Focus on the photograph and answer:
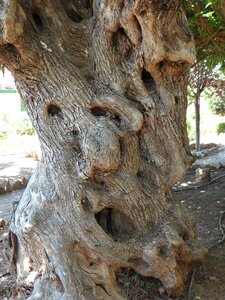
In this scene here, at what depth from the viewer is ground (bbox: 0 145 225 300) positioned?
3926 mm

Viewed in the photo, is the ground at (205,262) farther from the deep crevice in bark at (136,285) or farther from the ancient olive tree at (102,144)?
the ancient olive tree at (102,144)

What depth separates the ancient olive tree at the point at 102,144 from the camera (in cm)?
361

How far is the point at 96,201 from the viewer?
148 inches

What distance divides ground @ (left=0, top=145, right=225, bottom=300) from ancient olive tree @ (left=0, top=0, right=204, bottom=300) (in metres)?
0.15

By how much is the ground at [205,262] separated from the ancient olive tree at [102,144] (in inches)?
5.8

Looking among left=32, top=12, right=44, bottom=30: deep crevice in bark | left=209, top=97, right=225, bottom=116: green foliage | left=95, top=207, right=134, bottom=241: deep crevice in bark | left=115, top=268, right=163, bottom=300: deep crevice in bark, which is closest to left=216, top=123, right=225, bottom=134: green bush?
left=209, top=97, right=225, bottom=116: green foliage

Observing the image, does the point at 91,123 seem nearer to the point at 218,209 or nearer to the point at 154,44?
the point at 154,44

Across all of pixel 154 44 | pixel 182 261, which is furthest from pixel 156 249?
pixel 154 44

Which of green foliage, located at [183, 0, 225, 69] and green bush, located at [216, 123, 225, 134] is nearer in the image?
green foliage, located at [183, 0, 225, 69]

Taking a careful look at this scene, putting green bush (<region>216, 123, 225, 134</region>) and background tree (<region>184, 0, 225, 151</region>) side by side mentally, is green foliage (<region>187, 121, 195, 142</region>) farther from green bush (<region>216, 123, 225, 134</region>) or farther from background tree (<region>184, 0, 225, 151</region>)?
background tree (<region>184, 0, 225, 151</region>)

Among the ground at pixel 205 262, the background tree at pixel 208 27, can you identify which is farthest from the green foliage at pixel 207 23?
the ground at pixel 205 262

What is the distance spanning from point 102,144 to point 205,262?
6.45ft

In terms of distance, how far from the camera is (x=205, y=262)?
455 cm

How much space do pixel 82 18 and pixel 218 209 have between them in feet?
12.7
